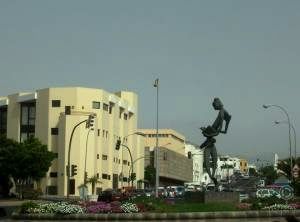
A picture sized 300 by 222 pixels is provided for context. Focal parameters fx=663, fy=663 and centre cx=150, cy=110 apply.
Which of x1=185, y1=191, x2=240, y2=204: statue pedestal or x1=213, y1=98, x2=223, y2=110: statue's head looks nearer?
x1=185, y1=191, x2=240, y2=204: statue pedestal

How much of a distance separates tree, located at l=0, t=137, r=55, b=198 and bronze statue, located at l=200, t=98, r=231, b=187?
52.0 m

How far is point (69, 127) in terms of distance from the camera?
103250 mm

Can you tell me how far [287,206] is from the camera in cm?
2814

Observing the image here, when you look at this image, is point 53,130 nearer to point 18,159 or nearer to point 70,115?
point 70,115

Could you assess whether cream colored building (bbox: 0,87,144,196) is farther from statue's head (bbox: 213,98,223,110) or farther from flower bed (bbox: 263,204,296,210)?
flower bed (bbox: 263,204,296,210)

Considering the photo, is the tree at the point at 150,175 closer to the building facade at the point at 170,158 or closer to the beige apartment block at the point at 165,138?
the building facade at the point at 170,158

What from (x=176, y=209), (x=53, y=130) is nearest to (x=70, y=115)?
(x=53, y=130)

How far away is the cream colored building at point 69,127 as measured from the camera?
103 meters

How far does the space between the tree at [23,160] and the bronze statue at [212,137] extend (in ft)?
171

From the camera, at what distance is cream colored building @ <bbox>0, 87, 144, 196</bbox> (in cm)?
10281

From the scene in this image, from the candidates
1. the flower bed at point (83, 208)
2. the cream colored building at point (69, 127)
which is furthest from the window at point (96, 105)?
the flower bed at point (83, 208)

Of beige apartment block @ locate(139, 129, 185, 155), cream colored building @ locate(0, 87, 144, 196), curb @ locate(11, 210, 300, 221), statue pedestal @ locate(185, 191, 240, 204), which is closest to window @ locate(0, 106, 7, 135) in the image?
cream colored building @ locate(0, 87, 144, 196)

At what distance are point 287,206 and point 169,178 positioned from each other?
13369cm

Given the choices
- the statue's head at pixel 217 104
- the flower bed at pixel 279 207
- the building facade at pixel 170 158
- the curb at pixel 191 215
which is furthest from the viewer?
the building facade at pixel 170 158
